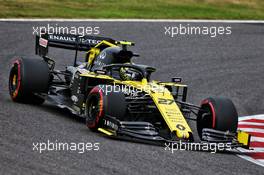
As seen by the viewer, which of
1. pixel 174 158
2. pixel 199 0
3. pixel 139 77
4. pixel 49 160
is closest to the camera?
pixel 49 160

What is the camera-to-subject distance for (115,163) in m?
9.95

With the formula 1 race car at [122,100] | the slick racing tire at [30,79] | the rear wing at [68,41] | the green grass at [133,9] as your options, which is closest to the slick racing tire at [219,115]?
the formula 1 race car at [122,100]

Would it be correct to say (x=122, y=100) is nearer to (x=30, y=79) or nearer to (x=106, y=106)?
(x=106, y=106)

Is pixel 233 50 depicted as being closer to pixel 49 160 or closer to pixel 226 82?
pixel 226 82

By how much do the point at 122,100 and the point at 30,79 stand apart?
2.46 metres

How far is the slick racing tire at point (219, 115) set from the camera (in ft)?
39.3

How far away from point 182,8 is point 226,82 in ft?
33.4

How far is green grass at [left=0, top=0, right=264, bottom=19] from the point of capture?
24.8 m

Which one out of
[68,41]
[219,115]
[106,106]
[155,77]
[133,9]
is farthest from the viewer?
[133,9]

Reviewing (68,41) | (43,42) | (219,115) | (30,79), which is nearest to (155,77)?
(68,41)

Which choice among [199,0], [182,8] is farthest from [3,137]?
[199,0]

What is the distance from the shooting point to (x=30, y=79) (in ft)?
44.6

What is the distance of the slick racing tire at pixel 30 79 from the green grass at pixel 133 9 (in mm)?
10148

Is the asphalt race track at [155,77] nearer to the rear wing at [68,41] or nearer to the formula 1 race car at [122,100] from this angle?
the formula 1 race car at [122,100]
